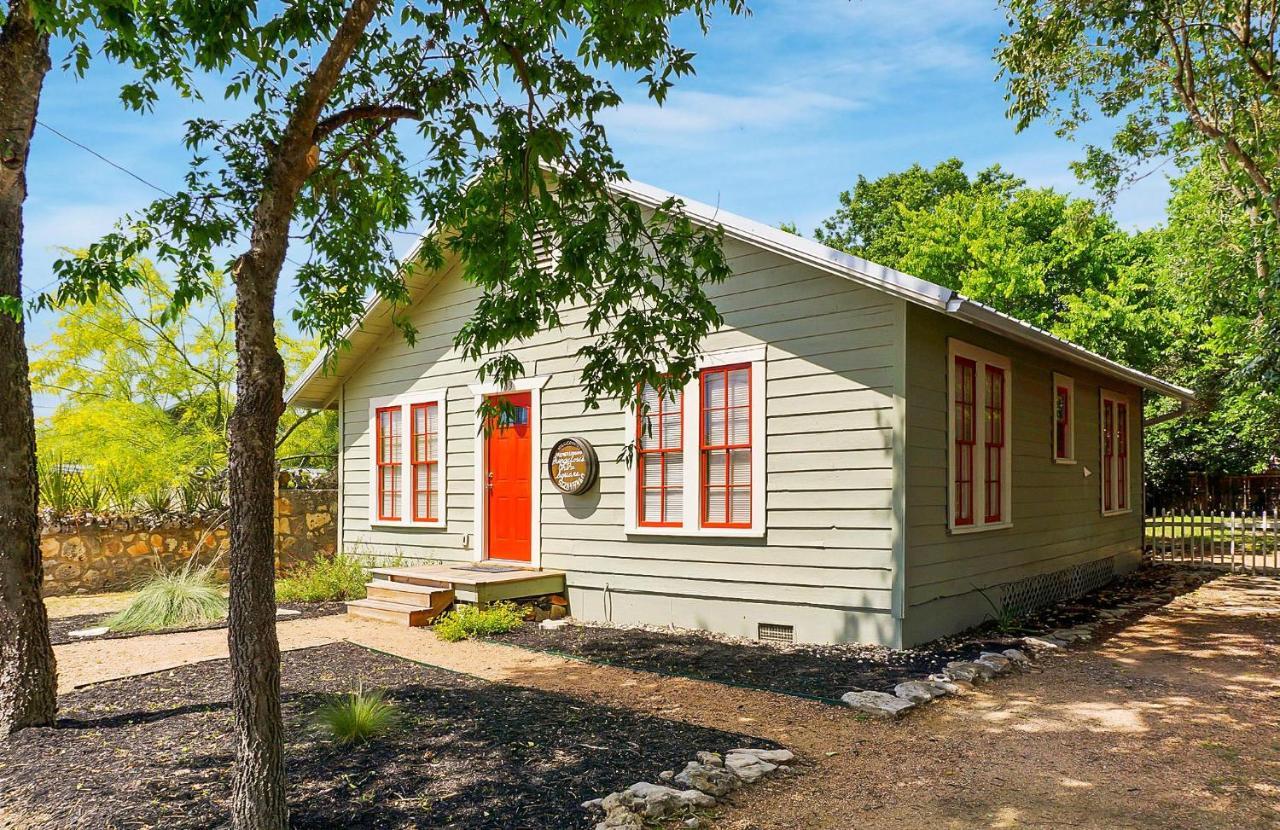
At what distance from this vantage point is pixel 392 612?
9.55 meters

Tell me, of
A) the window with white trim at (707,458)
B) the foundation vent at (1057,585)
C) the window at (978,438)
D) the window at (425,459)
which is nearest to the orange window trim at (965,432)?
the window at (978,438)

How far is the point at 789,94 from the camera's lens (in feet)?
33.7

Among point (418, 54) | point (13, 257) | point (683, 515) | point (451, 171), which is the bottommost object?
point (683, 515)

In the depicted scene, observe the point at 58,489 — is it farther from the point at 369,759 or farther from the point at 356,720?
the point at 369,759

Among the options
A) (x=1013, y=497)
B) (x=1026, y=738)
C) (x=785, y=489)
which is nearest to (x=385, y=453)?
(x=785, y=489)

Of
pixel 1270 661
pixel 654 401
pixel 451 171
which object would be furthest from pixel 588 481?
pixel 1270 661

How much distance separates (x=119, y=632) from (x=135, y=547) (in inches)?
149

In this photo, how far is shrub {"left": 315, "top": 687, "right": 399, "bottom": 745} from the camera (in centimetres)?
486

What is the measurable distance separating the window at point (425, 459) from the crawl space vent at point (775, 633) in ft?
17.1

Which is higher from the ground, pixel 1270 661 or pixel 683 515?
pixel 683 515

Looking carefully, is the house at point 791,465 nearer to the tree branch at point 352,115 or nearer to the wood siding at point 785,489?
the wood siding at point 785,489

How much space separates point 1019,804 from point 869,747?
990mm

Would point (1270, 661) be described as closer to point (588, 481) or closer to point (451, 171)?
point (588, 481)

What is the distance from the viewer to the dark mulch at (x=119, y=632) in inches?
346
